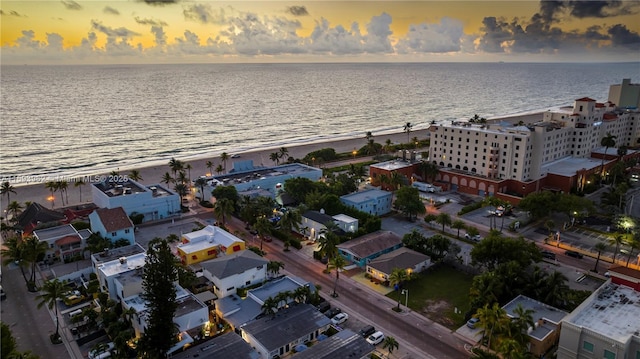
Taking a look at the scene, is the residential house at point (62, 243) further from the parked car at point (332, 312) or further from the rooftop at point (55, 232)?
the parked car at point (332, 312)

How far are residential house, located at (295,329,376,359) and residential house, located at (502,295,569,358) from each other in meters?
15.8

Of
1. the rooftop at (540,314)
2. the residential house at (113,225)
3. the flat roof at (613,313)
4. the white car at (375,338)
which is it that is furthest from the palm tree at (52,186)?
the flat roof at (613,313)

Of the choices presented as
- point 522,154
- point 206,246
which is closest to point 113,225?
point 206,246

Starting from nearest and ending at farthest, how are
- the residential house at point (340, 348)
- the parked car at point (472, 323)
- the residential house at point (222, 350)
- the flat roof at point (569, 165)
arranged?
the residential house at point (340, 348)
the residential house at point (222, 350)
the parked car at point (472, 323)
the flat roof at point (569, 165)

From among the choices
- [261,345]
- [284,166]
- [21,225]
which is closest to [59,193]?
[21,225]

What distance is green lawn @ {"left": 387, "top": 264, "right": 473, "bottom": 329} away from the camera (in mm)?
49625

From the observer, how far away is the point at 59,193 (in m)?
97.8

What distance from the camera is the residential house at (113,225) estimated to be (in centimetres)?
6512

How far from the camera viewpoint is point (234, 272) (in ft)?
175

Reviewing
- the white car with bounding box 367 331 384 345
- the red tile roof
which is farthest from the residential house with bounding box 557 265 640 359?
the red tile roof

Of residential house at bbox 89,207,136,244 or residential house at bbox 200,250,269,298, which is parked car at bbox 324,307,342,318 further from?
residential house at bbox 89,207,136,244

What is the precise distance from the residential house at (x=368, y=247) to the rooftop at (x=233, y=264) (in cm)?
1347

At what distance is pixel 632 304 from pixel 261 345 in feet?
121

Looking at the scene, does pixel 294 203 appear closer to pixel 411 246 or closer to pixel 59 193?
pixel 411 246
